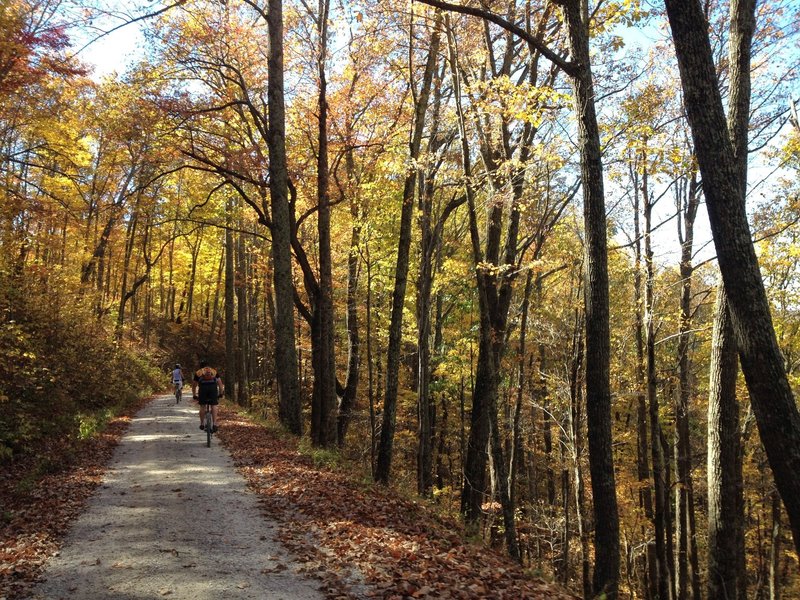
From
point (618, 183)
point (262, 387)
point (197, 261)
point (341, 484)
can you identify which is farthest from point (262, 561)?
point (197, 261)

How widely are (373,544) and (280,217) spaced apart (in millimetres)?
9705

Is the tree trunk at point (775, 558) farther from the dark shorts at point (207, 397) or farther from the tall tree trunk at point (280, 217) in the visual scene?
the dark shorts at point (207, 397)

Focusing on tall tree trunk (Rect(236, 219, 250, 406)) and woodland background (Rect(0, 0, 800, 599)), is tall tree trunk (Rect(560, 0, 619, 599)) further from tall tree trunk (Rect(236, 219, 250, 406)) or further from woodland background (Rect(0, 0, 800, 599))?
tall tree trunk (Rect(236, 219, 250, 406))

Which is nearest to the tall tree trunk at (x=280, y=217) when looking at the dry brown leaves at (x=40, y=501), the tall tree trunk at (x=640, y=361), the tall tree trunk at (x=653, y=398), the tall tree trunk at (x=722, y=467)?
the dry brown leaves at (x=40, y=501)

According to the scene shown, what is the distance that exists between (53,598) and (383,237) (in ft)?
53.1

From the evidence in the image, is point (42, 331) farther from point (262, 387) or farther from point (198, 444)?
point (262, 387)

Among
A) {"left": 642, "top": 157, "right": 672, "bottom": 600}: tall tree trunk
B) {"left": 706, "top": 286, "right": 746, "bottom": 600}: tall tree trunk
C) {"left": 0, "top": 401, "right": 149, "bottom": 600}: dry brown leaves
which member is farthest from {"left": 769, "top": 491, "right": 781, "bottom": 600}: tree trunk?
{"left": 0, "top": 401, "right": 149, "bottom": 600}: dry brown leaves

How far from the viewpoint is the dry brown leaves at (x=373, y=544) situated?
17.8ft

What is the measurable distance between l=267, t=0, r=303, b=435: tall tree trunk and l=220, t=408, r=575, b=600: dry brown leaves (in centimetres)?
413

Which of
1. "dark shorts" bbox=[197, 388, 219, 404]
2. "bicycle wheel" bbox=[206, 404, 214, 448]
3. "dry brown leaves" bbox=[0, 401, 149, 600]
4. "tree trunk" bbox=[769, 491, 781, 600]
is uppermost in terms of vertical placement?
"dark shorts" bbox=[197, 388, 219, 404]

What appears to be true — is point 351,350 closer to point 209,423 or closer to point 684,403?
point 209,423

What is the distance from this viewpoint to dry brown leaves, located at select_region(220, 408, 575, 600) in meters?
5.43

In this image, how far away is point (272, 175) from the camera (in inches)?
564

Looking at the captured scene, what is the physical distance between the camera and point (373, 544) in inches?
255
